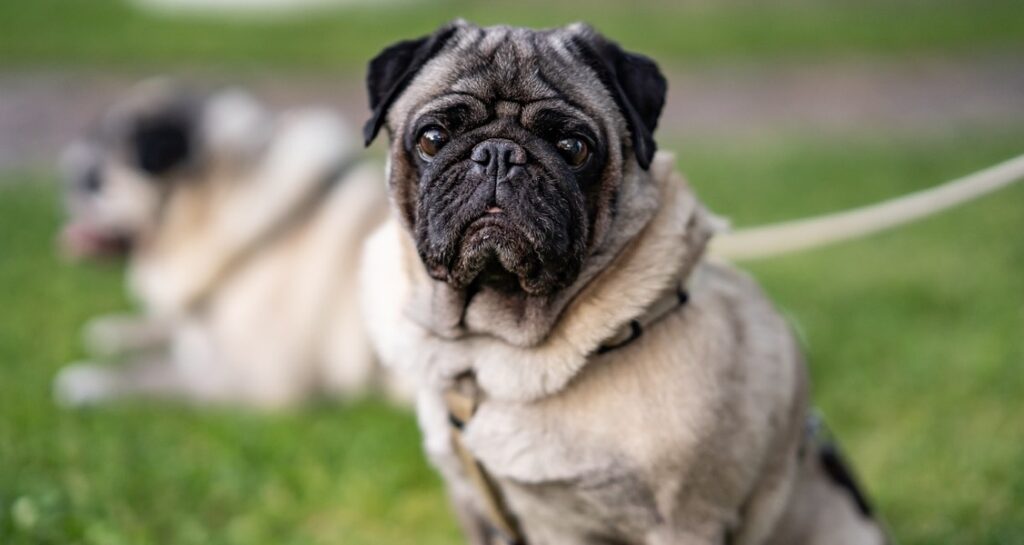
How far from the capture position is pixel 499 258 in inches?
113

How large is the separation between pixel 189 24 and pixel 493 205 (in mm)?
17051

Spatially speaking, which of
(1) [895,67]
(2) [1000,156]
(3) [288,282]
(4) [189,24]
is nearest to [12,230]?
(3) [288,282]

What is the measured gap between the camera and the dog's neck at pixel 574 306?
294 centimetres

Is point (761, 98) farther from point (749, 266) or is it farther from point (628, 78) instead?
point (628, 78)

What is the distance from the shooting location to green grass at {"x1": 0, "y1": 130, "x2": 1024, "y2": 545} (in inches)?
168

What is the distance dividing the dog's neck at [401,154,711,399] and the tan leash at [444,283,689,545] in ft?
0.12

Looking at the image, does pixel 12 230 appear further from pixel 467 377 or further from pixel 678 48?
pixel 678 48

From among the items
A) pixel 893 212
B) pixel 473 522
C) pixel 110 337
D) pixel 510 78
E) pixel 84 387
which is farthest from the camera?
pixel 110 337

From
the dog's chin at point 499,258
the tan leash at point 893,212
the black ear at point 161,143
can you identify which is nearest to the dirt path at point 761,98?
the black ear at point 161,143

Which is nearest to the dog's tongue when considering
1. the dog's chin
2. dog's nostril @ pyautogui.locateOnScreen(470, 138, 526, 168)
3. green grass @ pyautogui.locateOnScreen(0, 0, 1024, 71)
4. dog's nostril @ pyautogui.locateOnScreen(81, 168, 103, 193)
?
dog's nostril @ pyautogui.locateOnScreen(81, 168, 103, 193)

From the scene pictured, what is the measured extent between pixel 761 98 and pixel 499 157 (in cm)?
1262

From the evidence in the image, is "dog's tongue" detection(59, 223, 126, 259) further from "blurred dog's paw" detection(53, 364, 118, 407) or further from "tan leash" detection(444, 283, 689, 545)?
"tan leash" detection(444, 283, 689, 545)

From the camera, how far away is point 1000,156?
33.7 feet

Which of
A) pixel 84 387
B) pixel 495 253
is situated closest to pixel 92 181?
pixel 84 387
